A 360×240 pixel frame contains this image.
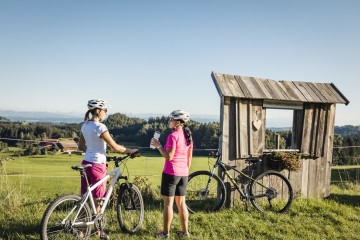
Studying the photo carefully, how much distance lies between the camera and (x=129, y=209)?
523 centimetres

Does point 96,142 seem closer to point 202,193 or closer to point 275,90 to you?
point 202,193

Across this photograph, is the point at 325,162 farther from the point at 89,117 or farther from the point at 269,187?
the point at 89,117

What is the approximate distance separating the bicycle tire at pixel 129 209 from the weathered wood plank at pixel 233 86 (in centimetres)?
324

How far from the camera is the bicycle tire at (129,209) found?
16.8ft

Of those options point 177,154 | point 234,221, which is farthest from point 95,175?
point 234,221

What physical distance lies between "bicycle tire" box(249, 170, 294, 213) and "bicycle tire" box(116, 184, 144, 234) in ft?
9.40

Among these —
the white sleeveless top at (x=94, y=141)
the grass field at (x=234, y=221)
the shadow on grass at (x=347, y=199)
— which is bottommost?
the grass field at (x=234, y=221)

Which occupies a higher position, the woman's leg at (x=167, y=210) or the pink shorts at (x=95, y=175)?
the pink shorts at (x=95, y=175)

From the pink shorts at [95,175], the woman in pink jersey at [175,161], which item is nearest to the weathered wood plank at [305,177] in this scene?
the woman in pink jersey at [175,161]

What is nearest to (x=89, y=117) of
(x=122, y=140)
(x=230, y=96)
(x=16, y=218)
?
(x=16, y=218)

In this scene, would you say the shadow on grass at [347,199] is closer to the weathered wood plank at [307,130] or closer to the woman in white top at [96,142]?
the weathered wood plank at [307,130]

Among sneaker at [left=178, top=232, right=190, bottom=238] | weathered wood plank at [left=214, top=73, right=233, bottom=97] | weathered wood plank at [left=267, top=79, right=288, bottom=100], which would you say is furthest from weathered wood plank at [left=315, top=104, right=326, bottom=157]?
Result: sneaker at [left=178, top=232, right=190, bottom=238]

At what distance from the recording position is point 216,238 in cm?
521

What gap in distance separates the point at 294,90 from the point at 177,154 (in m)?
4.67
